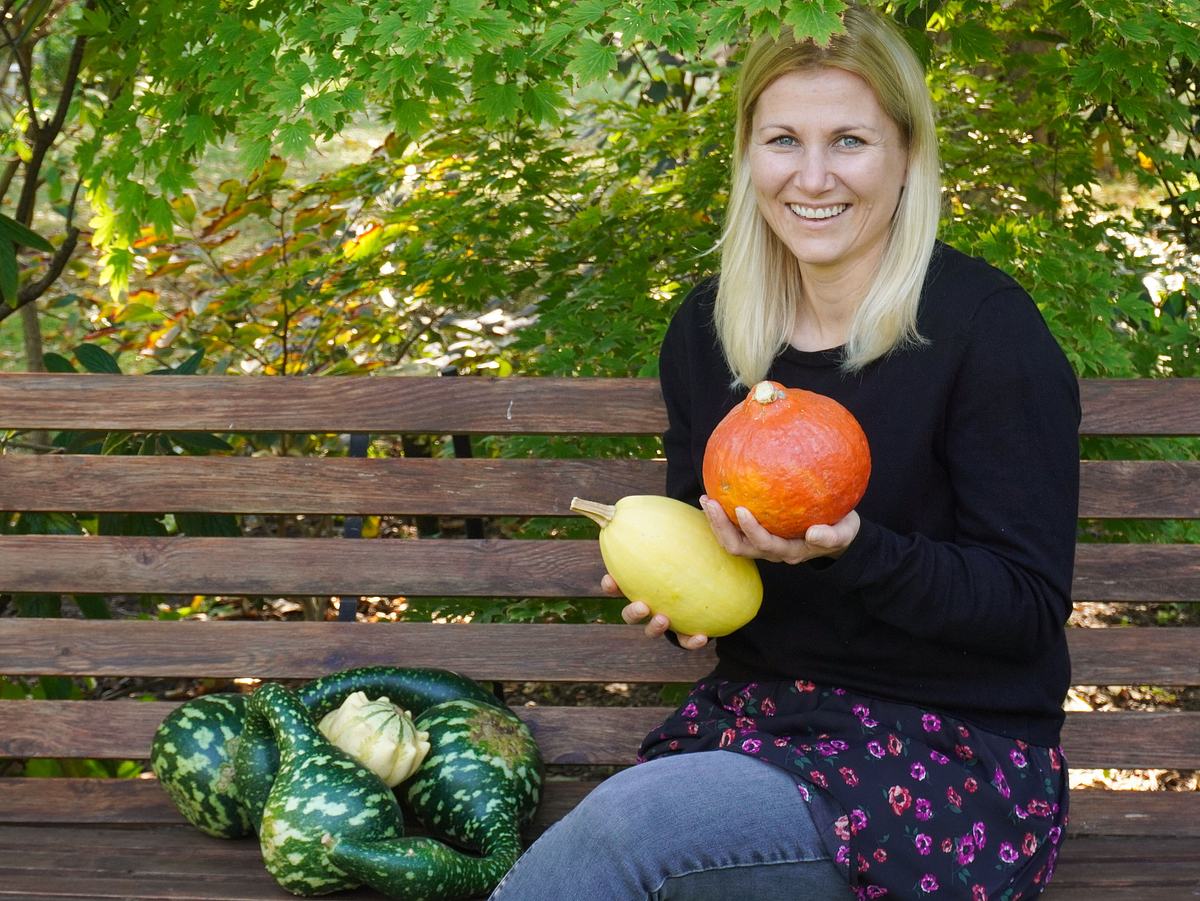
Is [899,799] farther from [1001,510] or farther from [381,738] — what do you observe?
[381,738]

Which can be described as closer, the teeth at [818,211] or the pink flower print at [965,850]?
the pink flower print at [965,850]

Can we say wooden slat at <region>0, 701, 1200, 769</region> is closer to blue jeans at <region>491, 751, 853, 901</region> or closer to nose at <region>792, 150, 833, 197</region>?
Answer: blue jeans at <region>491, 751, 853, 901</region>

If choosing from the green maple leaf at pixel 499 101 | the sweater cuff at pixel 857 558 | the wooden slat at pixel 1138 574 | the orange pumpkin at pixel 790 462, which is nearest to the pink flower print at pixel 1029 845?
the sweater cuff at pixel 857 558

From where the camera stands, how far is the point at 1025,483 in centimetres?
201

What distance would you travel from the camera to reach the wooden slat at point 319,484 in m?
2.78

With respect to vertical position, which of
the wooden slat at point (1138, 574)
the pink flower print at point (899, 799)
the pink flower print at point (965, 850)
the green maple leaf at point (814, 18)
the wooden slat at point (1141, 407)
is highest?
the green maple leaf at point (814, 18)

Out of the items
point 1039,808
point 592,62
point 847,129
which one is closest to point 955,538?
point 1039,808

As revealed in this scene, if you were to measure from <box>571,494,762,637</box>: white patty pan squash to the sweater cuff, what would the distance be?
0.18 m

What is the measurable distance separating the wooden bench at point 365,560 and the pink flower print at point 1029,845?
0.67 m

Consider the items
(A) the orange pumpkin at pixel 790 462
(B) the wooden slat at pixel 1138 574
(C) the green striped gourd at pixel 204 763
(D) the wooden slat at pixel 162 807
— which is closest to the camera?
(A) the orange pumpkin at pixel 790 462

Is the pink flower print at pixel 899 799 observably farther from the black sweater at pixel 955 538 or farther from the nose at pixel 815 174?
the nose at pixel 815 174

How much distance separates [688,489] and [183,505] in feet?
3.70

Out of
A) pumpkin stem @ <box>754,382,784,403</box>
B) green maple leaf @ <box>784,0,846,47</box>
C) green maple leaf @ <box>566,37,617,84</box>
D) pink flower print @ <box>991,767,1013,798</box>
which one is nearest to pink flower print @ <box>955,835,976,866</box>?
pink flower print @ <box>991,767,1013,798</box>

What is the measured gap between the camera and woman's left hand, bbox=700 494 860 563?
1.80 m
